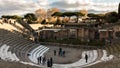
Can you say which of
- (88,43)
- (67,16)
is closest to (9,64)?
(88,43)

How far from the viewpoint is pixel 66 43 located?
36.3 metres

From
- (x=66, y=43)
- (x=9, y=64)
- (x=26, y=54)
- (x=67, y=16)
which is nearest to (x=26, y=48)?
(x=26, y=54)

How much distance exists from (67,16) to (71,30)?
111 feet

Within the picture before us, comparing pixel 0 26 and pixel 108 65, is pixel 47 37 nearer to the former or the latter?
pixel 0 26

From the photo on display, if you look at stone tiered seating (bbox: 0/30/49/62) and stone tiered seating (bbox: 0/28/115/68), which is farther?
stone tiered seating (bbox: 0/30/49/62)

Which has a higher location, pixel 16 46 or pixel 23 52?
pixel 16 46

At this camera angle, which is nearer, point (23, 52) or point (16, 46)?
point (23, 52)

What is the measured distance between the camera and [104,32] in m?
36.6

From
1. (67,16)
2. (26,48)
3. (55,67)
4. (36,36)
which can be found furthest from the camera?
(67,16)

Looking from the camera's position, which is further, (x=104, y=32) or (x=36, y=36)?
(x=36, y=36)

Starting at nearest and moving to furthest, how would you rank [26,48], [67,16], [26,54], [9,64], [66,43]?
[9,64]
[26,54]
[26,48]
[66,43]
[67,16]

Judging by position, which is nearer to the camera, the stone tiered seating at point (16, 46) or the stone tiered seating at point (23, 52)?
the stone tiered seating at point (23, 52)

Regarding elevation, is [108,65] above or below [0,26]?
below

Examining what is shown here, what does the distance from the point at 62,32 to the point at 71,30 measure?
1698 millimetres
